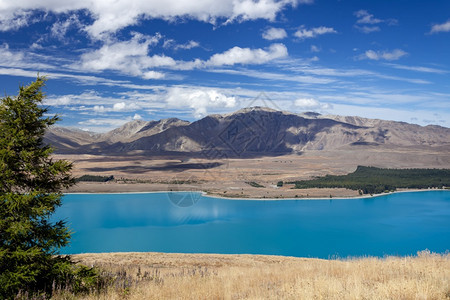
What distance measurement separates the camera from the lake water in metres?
46.3

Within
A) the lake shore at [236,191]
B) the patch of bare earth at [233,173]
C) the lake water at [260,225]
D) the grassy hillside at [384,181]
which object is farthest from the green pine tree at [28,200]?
the grassy hillside at [384,181]

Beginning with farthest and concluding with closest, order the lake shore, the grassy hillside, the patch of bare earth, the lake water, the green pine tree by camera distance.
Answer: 1. the grassy hillside
2. the patch of bare earth
3. the lake shore
4. the lake water
5. the green pine tree

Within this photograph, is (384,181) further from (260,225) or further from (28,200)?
(28,200)

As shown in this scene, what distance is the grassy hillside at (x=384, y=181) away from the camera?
110m

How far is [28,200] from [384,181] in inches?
5144

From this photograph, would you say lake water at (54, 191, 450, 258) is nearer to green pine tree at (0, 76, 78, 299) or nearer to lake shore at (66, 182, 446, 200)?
lake shore at (66, 182, 446, 200)

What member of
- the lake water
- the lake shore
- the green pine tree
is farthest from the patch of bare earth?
the green pine tree

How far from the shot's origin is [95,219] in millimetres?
66062

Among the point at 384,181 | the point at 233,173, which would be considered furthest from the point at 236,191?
the point at 384,181

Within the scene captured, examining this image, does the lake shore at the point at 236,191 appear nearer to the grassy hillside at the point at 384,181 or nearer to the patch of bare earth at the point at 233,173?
the patch of bare earth at the point at 233,173

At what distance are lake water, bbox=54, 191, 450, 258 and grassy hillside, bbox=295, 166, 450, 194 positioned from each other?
12.9 metres

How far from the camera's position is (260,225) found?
61062mm

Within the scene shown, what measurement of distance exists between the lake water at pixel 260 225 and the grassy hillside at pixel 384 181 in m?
12.9

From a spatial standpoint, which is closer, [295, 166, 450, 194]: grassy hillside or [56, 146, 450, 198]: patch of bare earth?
[56, 146, 450, 198]: patch of bare earth
